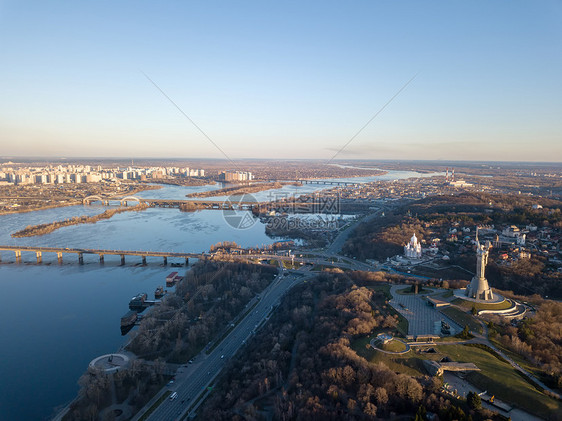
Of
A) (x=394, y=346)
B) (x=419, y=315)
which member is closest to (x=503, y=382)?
(x=394, y=346)

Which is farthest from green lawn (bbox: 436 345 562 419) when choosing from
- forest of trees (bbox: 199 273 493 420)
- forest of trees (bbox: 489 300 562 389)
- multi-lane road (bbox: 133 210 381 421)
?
multi-lane road (bbox: 133 210 381 421)

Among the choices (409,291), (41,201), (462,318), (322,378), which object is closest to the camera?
(322,378)

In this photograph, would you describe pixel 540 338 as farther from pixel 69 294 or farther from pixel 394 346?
pixel 69 294

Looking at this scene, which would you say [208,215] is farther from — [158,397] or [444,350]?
[444,350]

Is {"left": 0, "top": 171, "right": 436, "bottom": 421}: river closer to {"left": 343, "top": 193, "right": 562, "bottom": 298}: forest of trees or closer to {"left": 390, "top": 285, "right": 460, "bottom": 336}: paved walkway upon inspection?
{"left": 343, "top": 193, "right": 562, "bottom": 298}: forest of trees

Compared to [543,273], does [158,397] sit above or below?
below

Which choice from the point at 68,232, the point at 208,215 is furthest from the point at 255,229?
the point at 68,232

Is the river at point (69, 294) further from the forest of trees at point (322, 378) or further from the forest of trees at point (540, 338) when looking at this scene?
the forest of trees at point (540, 338)
